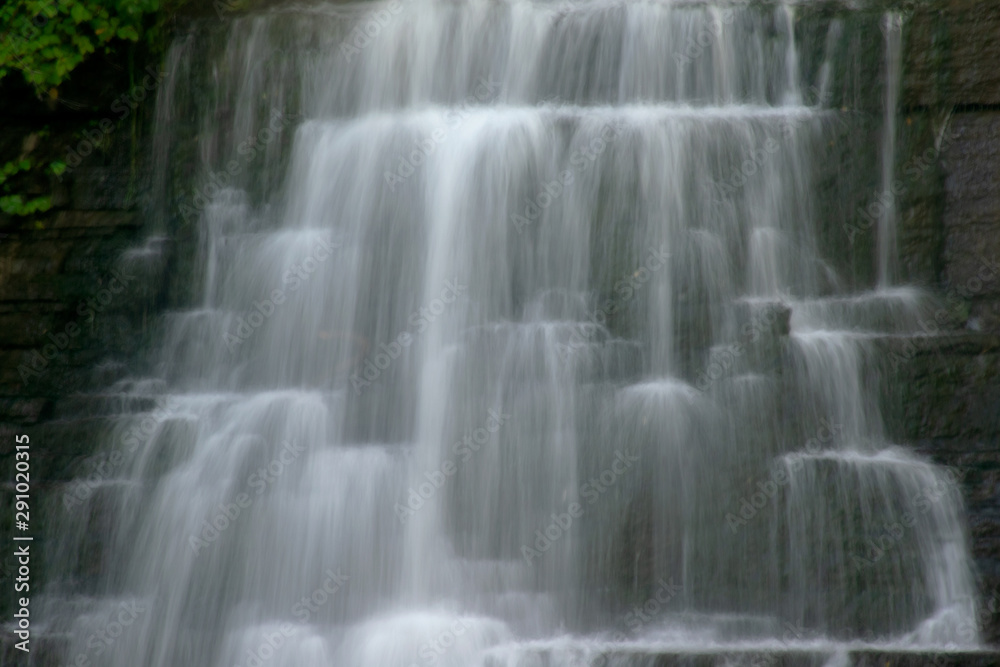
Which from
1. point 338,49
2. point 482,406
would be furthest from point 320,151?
point 482,406

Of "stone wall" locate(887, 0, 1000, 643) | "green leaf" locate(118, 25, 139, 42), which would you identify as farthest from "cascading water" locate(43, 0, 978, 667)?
"green leaf" locate(118, 25, 139, 42)

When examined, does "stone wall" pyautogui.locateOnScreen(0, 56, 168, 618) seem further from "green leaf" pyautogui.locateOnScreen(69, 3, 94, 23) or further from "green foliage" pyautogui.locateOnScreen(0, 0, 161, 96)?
"green leaf" pyautogui.locateOnScreen(69, 3, 94, 23)

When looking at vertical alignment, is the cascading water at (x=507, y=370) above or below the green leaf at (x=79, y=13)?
below

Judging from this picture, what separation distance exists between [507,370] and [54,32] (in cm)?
420

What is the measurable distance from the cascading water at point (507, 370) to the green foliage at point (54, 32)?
0.52 metres

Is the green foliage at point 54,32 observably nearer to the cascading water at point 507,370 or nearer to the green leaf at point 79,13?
the green leaf at point 79,13

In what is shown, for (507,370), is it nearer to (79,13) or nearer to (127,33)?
(127,33)

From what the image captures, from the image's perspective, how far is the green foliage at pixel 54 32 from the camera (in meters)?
7.32

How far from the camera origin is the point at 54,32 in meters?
7.40

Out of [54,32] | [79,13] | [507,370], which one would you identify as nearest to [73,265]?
[54,32]

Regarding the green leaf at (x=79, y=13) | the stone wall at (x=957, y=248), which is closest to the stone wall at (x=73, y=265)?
the green leaf at (x=79, y=13)

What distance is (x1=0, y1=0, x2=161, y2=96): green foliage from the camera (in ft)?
24.0

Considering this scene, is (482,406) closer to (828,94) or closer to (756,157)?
(756,157)

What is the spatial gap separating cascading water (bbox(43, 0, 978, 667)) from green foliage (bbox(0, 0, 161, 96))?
0.52m
